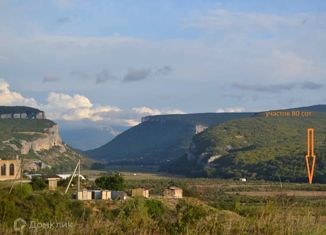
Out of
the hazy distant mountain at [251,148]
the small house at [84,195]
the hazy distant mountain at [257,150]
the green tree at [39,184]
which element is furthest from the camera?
the hazy distant mountain at [251,148]

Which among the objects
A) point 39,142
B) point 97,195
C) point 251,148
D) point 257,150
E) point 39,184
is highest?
point 39,142

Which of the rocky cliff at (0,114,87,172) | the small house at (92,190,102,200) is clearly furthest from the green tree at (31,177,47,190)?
the rocky cliff at (0,114,87,172)

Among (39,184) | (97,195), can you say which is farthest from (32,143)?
(97,195)

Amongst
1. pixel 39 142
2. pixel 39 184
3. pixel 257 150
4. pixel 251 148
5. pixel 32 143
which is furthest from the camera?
pixel 39 142

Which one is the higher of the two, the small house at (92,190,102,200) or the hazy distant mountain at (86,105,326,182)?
the hazy distant mountain at (86,105,326,182)

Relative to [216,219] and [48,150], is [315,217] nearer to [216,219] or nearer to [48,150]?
[216,219]

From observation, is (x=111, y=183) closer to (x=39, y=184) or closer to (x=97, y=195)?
(x=39, y=184)

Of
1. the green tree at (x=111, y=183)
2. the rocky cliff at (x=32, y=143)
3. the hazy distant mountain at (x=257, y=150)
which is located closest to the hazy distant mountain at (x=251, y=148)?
the hazy distant mountain at (x=257, y=150)

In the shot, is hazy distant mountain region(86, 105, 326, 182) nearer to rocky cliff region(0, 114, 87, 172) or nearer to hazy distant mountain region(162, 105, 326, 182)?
hazy distant mountain region(162, 105, 326, 182)

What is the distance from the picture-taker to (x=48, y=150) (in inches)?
7712

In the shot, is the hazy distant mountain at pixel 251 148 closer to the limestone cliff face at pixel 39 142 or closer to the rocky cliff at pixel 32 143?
the rocky cliff at pixel 32 143

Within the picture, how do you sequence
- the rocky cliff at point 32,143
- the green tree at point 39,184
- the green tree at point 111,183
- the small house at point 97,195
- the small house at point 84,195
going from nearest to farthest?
1. the small house at point 84,195
2. the small house at point 97,195
3. the green tree at point 39,184
4. the green tree at point 111,183
5. the rocky cliff at point 32,143

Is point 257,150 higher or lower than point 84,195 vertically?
higher

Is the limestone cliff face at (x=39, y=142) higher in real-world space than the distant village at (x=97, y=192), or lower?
higher
